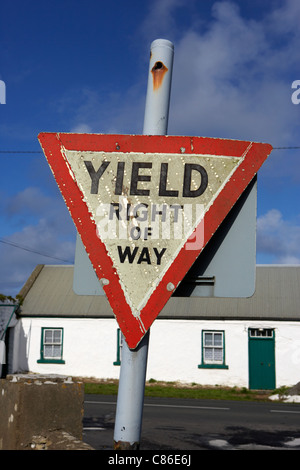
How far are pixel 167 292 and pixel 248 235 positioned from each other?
38 centimetres

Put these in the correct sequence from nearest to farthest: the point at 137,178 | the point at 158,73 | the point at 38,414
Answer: the point at 137,178, the point at 158,73, the point at 38,414

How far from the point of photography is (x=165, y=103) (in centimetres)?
203

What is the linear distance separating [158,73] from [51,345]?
24.5 meters

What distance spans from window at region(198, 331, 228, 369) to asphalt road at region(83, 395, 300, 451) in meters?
5.10

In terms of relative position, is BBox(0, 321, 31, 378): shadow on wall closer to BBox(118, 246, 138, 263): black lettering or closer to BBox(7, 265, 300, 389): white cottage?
BBox(7, 265, 300, 389): white cottage

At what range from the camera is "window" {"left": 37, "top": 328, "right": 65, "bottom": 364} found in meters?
25.1

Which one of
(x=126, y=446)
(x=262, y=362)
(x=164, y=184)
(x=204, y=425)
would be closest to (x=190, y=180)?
(x=164, y=184)

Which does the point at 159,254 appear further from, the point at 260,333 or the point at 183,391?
the point at 260,333

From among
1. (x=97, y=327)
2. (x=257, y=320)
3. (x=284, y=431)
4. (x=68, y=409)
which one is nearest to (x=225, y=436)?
(x=284, y=431)

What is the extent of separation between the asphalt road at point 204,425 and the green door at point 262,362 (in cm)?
439

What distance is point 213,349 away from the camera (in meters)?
23.4

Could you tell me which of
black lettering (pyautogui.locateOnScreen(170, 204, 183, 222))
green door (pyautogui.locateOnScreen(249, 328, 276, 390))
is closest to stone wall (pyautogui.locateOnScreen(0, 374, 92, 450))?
black lettering (pyautogui.locateOnScreen(170, 204, 183, 222))

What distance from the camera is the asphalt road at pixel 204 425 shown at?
397 inches

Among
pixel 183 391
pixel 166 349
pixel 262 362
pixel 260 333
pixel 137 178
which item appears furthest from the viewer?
pixel 166 349
